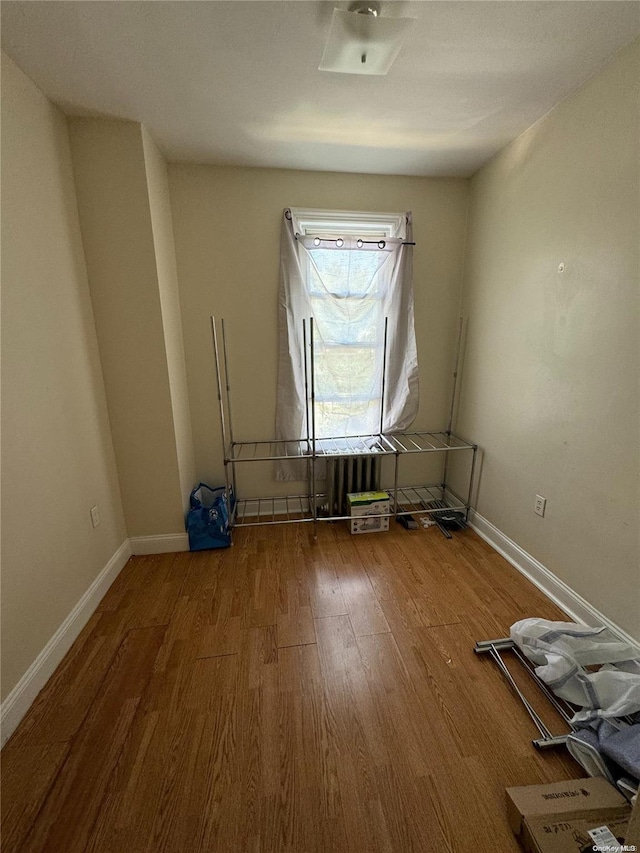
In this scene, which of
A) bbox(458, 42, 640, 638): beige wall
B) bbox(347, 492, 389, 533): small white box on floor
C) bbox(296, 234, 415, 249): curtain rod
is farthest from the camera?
bbox(347, 492, 389, 533): small white box on floor

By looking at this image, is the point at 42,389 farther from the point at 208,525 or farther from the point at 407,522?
the point at 407,522

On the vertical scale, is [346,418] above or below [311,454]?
above

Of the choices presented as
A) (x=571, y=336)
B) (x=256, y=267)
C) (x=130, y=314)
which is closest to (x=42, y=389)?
(x=130, y=314)

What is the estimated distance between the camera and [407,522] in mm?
2445

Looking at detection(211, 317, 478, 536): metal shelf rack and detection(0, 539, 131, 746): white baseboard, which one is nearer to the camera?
detection(0, 539, 131, 746): white baseboard

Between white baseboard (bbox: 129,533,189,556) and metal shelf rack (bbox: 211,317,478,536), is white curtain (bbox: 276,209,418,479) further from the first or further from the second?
white baseboard (bbox: 129,533,189,556)

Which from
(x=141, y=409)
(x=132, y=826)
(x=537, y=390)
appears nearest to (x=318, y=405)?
(x=141, y=409)

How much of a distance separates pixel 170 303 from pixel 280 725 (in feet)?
6.96

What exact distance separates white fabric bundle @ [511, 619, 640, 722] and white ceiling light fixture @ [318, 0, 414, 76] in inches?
89.2

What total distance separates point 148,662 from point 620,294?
2.46 metres

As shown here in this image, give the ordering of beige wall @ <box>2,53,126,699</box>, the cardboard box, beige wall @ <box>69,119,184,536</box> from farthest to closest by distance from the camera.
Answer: beige wall @ <box>69,119,184,536</box>, beige wall @ <box>2,53,126,699</box>, the cardboard box

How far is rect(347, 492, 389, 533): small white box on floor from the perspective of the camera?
2322 millimetres

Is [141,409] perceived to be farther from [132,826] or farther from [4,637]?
[132,826]

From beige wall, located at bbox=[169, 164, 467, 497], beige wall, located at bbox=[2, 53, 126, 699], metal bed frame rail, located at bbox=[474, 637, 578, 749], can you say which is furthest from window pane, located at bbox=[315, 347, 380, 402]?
metal bed frame rail, located at bbox=[474, 637, 578, 749]
